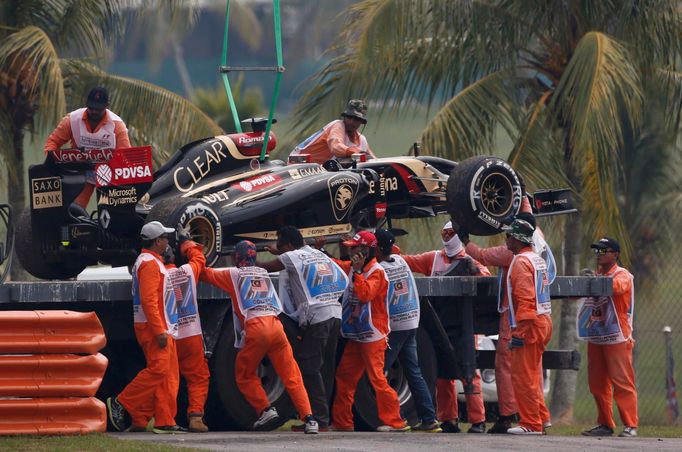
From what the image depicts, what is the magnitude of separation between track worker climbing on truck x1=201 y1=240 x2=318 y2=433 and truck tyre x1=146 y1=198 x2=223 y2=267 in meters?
0.30

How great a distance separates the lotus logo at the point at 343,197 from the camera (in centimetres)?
1345

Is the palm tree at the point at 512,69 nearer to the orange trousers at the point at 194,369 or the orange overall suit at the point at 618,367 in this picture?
the orange overall suit at the point at 618,367

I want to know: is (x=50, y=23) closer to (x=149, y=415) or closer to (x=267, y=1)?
(x=149, y=415)

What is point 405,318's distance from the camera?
42.2 ft

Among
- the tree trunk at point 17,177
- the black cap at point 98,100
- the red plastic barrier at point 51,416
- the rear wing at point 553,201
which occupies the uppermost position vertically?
the black cap at point 98,100

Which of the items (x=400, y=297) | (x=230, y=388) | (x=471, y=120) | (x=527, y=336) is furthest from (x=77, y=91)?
(x=527, y=336)

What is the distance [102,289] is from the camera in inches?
463

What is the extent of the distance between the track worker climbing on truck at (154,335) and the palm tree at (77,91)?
6259 mm

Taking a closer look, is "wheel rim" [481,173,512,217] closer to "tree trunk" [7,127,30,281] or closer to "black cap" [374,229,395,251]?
"black cap" [374,229,395,251]

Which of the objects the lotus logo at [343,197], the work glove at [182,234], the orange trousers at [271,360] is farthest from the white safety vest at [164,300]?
the lotus logo at [343,197]

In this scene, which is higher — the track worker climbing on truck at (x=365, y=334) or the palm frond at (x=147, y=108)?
the palm frond at (x=147, y=108)

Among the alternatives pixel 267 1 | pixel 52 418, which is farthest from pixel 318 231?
pixel 267 1

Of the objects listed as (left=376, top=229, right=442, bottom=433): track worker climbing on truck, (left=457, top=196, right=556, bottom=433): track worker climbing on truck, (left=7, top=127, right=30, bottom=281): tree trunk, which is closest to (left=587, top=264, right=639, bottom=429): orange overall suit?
(left=457, top=196, right=556, bottom=433): track worker climbing on truck

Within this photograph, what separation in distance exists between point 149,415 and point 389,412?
1973mm
